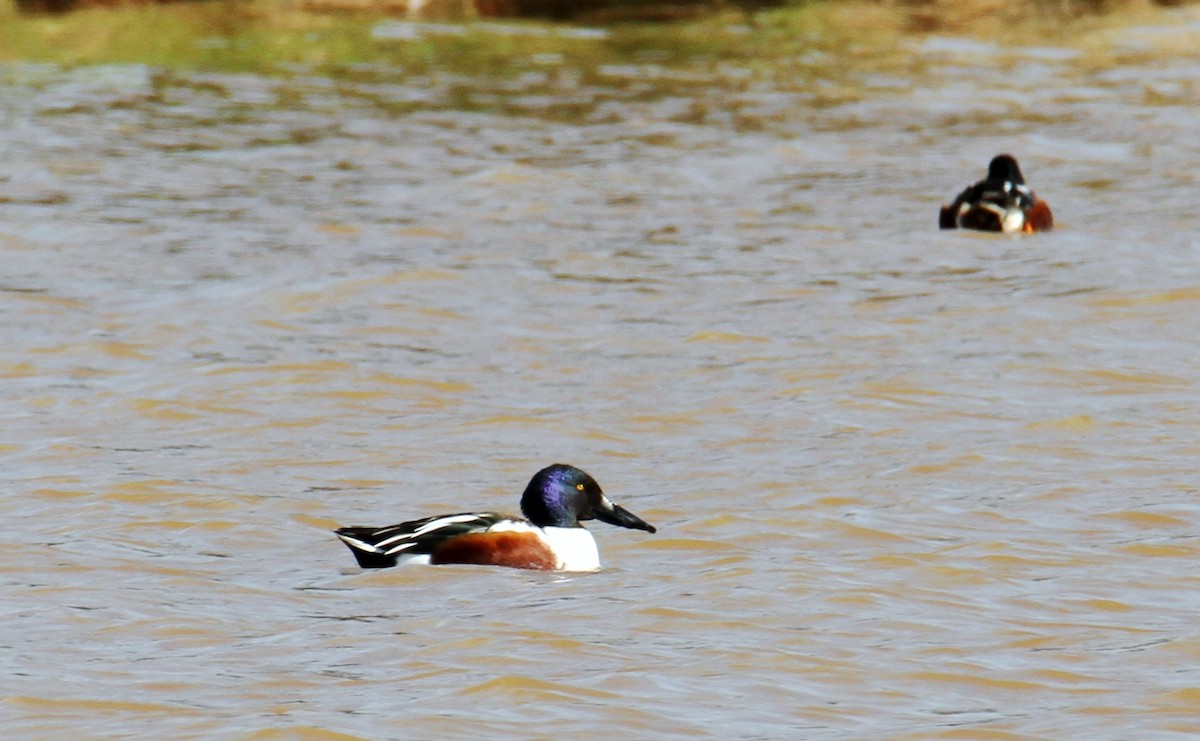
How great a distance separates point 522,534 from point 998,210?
8432 millimetres

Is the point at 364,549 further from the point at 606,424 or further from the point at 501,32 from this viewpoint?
the point at 501,32

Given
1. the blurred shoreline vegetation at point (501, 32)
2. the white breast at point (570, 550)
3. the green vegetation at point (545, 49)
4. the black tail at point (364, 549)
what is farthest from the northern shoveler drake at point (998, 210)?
the blurred shoreline vegetation at point (501, 32)

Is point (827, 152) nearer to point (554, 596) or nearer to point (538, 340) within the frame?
point (538, 340)

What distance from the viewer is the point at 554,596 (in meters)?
8.23

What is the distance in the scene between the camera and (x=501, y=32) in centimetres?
2942

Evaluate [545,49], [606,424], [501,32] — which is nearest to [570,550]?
[606,424]

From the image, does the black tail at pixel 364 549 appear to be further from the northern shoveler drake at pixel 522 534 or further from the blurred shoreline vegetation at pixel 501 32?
the blurred shoreline vegetation at pixel 501 32

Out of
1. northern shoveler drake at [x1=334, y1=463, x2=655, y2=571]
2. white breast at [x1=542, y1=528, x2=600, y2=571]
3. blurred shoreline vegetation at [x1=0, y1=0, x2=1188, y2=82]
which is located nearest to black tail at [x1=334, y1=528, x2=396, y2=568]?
northern shoveler drake at [x1=334, y1=463, x2=655, y2=571]

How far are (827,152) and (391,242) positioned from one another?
18.3 ft

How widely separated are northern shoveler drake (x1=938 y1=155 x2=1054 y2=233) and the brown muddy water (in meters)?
0.20

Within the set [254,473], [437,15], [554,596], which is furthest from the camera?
[437,15]

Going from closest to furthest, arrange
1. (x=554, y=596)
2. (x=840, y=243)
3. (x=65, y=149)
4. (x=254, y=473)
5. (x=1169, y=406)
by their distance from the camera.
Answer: (x=554, y=596) → (x=254, y=473) → (x=1169, y=406) → (x=840, y=243) → (x=65, y=149)

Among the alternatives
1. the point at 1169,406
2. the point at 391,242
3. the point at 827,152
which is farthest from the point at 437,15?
the point at 1169,406

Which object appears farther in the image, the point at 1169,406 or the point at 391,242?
the point at 391,242
